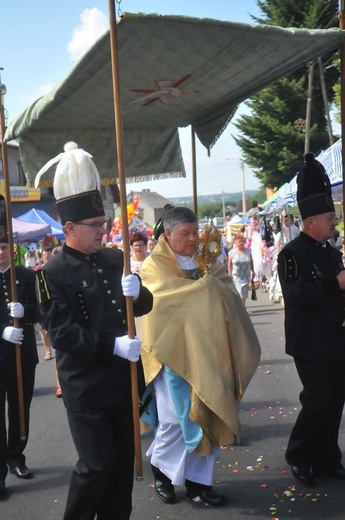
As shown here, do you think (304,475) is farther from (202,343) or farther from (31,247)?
(31,247)

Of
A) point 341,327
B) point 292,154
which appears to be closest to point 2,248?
point 341,327

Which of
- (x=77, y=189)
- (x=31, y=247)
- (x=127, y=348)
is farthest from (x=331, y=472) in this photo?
(x=31, y=247)

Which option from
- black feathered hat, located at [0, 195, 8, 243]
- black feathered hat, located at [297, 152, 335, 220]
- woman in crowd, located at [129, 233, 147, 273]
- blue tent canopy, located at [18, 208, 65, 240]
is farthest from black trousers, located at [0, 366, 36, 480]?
blue tent canopy, located at [18, 208, 65, 240]

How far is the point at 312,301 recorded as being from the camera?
447 cm

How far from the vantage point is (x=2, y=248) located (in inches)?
217

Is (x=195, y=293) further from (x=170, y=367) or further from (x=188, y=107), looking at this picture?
(x=188, y=107)

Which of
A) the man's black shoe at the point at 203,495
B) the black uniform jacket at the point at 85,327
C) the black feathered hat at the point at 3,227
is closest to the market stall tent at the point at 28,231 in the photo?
the black feathered hat at the point at 3,227

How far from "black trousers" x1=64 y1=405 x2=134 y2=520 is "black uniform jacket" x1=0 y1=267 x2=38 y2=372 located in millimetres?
1821

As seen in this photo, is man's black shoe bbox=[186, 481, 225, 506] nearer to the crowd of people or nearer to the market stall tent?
the crowd of people

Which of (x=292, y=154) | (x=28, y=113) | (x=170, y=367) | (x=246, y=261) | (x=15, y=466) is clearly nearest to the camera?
(x=170, y=367)

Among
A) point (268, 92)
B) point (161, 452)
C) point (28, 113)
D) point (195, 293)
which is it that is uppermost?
point (268, 92)

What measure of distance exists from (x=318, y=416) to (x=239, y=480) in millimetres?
803

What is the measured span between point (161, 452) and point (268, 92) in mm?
32034

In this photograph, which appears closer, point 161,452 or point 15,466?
point 161,452
